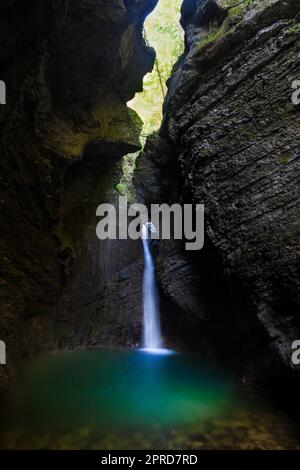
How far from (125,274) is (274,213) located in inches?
310

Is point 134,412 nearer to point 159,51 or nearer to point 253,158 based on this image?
point 253,158

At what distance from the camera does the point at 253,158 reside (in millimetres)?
7047

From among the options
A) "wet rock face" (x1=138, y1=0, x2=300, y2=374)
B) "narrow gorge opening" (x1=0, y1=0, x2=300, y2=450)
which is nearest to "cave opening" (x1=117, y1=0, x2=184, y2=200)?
"narrow gorge opening" (x1=0, y1=0, x2=300, y2=450)

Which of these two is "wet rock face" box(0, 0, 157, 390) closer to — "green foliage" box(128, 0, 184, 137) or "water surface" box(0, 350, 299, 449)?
"water surface" box(0, 350, 299, 449)

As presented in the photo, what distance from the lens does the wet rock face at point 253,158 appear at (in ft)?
20.2

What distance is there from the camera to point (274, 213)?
21.0 feet

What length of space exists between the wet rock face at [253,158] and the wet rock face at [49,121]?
2.97 m

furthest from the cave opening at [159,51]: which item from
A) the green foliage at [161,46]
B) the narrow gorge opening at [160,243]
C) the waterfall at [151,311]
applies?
the narrow gorge opening at [160,243]

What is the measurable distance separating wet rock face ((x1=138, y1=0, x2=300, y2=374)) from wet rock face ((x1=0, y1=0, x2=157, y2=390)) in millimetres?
2965

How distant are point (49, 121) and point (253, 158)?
572 cm

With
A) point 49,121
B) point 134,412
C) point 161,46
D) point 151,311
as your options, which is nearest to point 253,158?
point 134,412

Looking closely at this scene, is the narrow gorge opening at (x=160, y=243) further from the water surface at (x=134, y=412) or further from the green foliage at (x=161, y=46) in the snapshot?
the green foliage at (x=161, y=46)
